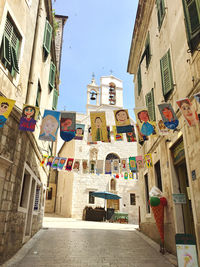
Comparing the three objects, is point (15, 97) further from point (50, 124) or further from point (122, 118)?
point (122, 118)

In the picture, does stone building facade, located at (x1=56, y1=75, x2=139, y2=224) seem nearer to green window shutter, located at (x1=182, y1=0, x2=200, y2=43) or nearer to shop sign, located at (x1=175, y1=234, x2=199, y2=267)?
green window shutter, located at (x1=182, y1=0, x2=200, y2=43)

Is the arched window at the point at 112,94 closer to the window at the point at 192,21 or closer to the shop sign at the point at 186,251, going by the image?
the window at the point at 192,21

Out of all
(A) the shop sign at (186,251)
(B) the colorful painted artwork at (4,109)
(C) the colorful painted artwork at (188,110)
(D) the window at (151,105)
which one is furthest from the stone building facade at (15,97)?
(D) the window at (151,105)

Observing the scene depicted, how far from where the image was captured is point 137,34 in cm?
1152

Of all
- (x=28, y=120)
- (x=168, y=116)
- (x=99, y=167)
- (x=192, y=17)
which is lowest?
(x=28, y=120)

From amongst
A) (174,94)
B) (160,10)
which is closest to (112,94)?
(160,10)

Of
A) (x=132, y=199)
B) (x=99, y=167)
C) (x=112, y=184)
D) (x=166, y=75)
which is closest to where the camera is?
(x=166, y=75)

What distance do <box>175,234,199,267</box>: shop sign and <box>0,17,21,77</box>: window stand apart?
5.52 metres

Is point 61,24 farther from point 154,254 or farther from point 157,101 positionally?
point 154,254

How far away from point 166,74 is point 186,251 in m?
5.22

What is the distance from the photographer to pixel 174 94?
647 centimetres

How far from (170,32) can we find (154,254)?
22.6 ft

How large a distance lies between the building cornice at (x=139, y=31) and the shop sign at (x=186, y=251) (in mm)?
9488

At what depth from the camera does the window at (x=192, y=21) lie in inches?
191
